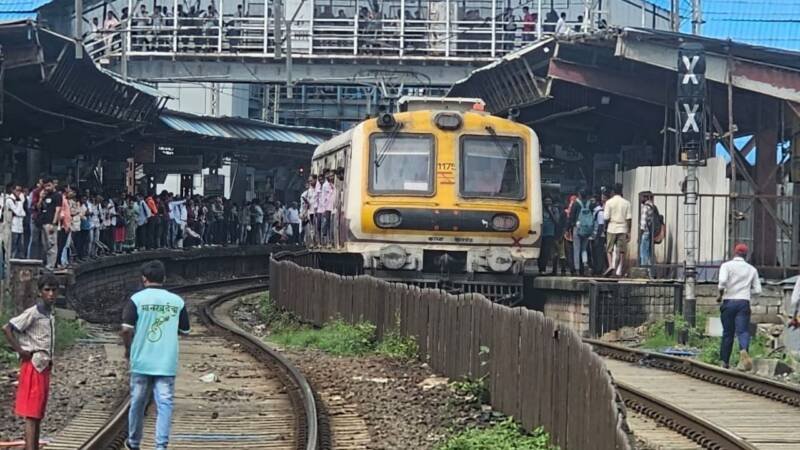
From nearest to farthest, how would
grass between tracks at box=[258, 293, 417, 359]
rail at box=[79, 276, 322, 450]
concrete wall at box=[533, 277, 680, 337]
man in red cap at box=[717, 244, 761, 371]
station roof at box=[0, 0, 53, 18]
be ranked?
rail at box=[79, 276, 322, 450]
man in red cap at box=[717, 244, 761, 371]
grass between tracks at box=[258, 293, 417, 359]
concrete wall at box=[533, 277, 680, 337]
station roof at box=[0, 0, 53, 18]

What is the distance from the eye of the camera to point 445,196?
20.3m

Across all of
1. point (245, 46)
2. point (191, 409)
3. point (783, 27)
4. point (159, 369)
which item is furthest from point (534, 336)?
point (245, 46)

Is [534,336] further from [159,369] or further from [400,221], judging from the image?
[400,221]

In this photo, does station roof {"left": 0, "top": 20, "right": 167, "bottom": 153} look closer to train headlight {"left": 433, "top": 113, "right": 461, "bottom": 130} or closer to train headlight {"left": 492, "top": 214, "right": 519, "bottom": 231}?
train headlight {"left": 433, "top": 113, "right": 461, "bottom": 130}

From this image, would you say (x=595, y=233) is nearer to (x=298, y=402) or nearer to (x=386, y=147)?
(x=386, y=147)

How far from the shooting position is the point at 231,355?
17688 mm

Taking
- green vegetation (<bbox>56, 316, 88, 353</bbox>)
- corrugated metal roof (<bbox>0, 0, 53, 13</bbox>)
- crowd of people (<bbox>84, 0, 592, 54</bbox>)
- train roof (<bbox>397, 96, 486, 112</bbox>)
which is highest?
corrugated metal roof (<bbox>0, 0, 53, 13</bbox>)

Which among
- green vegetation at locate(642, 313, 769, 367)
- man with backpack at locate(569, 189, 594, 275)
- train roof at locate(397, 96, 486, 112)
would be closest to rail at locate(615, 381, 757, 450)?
green vegetation at locate(642, 313, 769, 367)

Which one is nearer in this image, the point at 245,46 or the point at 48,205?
the point at 48,205

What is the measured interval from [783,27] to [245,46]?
592 inches

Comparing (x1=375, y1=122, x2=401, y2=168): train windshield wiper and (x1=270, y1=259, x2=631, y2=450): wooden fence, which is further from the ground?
(x1=375, y1=122, x2=401, y2=168): train windshield wiper

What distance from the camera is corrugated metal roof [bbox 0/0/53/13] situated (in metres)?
42.1

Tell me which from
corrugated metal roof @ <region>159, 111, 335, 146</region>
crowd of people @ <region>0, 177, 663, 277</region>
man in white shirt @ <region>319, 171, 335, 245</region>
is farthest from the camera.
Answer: corrugated metal roof @ <region>159, 111, 335, 146</region>

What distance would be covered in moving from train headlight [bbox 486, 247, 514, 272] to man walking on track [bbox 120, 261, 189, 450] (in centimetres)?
1069
